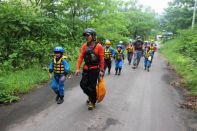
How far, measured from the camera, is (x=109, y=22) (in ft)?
74.8

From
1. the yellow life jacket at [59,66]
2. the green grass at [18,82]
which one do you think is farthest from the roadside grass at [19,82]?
the yellow life jacket at [59,66]

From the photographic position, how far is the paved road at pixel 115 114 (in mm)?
6484

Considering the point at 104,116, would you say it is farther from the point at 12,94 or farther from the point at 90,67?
the point at 12,94

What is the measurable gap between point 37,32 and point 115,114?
893 cm

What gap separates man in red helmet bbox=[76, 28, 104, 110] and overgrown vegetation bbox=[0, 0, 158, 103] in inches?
89.4

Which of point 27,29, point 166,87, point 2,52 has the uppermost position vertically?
point 27,29

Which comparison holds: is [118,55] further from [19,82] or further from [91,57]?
[91,57]

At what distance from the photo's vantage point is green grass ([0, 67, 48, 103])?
8.35m

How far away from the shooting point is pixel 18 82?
10.1m

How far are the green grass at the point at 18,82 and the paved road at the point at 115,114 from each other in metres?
1.37

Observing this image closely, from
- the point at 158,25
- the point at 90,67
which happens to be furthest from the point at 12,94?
the point at 158,25

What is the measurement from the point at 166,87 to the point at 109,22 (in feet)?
38.2

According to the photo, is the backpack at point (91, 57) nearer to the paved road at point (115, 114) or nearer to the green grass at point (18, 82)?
the paved road at point (115, 114)

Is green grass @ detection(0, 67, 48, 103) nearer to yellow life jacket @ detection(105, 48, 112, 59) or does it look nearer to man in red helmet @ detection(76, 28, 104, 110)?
man in red helmet @ detection(76, 28, 104, 110)
